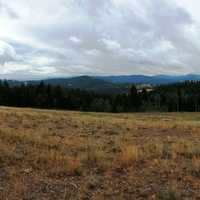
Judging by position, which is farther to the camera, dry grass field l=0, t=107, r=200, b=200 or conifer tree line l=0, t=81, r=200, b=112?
conifer tree line l=0, t=81, r=200, b=112

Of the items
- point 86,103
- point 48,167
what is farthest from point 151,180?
point 86,103

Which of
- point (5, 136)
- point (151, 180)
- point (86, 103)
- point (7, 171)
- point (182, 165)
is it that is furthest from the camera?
point (86, 103)

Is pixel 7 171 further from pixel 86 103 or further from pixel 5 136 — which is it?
pixel 86 103

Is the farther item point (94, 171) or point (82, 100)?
point (82, 100)

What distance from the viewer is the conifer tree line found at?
78938 millimetres

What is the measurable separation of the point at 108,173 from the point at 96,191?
136cm

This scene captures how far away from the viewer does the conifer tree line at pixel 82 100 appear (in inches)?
3108

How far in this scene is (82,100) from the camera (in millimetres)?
90188

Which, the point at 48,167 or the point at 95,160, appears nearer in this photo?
the point at 48,167

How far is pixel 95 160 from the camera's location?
945 centimetres

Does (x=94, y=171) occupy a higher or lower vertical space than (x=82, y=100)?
higher

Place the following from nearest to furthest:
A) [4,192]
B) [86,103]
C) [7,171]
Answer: [4,192], [7,171], [86,103]

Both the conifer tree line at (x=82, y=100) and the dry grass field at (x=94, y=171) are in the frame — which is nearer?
the dry grass field at (x=94, y=171)

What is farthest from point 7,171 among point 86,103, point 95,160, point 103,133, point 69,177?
point 86,103
